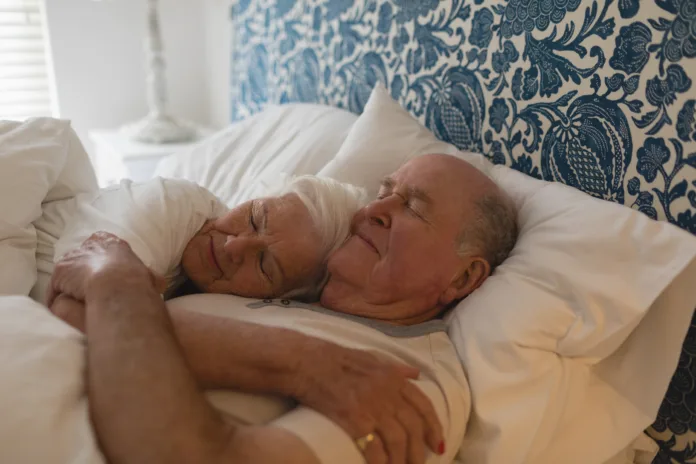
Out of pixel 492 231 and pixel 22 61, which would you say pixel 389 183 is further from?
pixel 22 61

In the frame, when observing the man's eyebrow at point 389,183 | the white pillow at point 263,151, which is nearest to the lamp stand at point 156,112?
the white pillow at point 263,151

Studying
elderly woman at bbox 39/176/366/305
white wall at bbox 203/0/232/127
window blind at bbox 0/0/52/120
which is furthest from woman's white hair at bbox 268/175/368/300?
window blind at bbox 0/0/52/120

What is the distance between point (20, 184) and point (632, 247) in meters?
1.12

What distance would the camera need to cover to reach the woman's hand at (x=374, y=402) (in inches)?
29.3

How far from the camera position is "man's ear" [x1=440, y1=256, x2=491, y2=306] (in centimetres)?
101

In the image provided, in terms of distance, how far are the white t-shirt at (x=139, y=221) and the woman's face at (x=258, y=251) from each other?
0.04 m

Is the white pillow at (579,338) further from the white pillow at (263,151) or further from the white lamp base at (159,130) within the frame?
the white lamp base at (159,130)

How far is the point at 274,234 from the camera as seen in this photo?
3.38 feet

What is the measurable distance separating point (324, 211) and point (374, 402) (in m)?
0.43

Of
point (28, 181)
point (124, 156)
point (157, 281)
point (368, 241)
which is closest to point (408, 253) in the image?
point (368, 241)

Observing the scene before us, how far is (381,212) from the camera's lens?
1.03 m

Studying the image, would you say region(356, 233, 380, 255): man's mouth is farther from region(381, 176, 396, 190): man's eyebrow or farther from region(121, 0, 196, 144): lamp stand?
region(121, 0, 196, 144): lamp stand

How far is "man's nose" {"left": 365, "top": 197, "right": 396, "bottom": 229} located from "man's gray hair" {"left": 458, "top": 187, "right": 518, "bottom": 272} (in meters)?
0.14

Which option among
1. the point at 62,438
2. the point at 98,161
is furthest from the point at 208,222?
the point at 98,161
